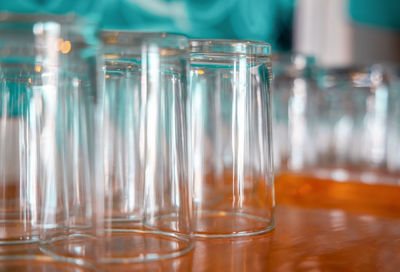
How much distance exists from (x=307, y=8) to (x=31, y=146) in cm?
163

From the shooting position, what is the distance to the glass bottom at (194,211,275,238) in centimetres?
54

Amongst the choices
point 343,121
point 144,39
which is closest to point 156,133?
point 144,39

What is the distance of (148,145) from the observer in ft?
1.69

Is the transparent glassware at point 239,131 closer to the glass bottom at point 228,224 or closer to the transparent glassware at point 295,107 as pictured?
the glass bottom at point 228,224

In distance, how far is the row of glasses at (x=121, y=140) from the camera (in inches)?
15.6

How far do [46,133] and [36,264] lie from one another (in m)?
0.11

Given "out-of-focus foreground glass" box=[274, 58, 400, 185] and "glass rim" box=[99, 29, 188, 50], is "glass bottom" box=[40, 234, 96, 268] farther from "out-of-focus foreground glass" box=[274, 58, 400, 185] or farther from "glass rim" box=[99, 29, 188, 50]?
"out-of-focus foreground glass" box=[274, 58, 400, 185]

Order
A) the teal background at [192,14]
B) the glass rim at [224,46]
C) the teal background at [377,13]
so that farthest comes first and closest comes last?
the teal background at [377,13]
the teal background at [192,14]
the glass rim at [224,46]

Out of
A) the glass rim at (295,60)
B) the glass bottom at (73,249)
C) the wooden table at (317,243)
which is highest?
the glass rim at (295,60)

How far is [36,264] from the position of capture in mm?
411

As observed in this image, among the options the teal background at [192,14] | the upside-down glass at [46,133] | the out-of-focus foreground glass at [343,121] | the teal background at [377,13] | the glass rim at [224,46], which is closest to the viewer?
the upside-down glass at [46,133]

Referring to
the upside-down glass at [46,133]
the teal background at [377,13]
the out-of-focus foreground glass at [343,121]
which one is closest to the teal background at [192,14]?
the out-of-focus foreground glass at [343,121]

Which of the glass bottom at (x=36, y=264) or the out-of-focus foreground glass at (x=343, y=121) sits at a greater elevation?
the out-of-focus foreground glass at (x=343, y=121)

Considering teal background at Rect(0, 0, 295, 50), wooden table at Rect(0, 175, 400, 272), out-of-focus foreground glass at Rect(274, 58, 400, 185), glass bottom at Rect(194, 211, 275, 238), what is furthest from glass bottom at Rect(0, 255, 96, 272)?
out-of-focus foreground glass at Rect(274, 58, 400, 185)
